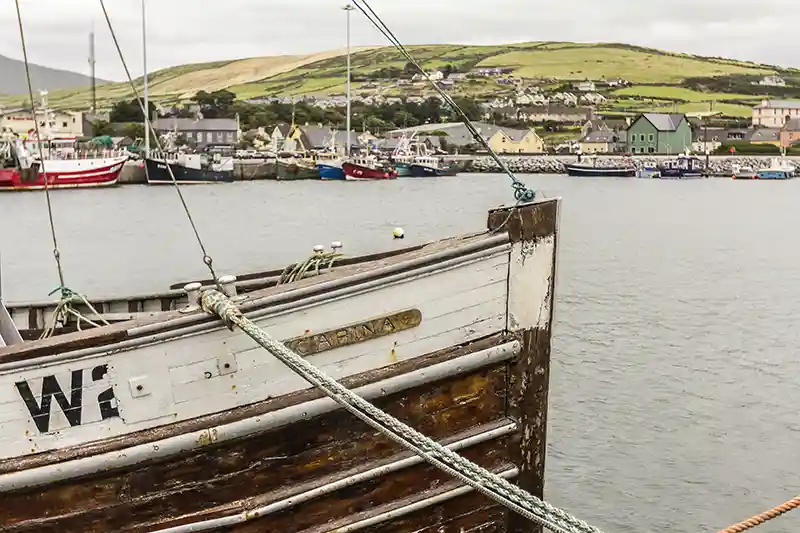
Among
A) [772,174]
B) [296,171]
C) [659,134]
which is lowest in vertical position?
[772,174]

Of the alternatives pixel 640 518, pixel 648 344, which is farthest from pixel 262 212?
pixel 640 518

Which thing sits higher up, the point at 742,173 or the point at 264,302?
the point at 264,302

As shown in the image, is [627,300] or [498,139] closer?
[627,300]

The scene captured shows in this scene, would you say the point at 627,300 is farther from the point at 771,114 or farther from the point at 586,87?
the point at 586,87

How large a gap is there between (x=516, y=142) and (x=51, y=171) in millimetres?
85878

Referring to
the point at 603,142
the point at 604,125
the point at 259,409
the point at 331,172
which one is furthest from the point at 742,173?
the point at 259,409

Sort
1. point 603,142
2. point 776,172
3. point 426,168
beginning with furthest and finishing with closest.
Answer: point 603,142 < point 776,172 < point 426,168

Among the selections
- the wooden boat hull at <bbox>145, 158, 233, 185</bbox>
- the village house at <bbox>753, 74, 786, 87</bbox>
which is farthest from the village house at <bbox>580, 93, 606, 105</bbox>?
the wooden boat hull at <bbox>145, 158, 233, 185</bbox>

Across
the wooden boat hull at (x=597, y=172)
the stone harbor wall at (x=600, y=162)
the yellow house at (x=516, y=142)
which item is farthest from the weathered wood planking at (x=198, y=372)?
the yellow house at (x=516, y=142)

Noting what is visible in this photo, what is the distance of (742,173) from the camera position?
117 meters

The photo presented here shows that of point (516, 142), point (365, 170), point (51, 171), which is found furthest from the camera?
point (516, 142)

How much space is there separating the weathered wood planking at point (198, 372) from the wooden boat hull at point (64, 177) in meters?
65.2

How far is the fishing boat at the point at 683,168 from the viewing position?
11244 cm

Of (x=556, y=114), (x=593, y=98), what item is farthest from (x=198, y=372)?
(x=593, y=98)
